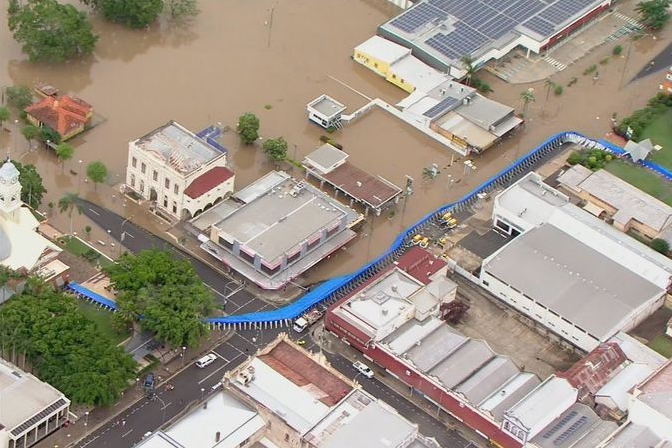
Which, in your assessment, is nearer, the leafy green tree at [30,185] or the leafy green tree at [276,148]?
the leafy green tree at [30,185]

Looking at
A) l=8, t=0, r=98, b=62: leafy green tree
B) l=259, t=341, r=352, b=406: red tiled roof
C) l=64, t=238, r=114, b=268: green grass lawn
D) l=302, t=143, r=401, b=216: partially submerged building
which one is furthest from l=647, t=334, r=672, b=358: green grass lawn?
l=8, t=0, r=98, b=62: leafy green tree

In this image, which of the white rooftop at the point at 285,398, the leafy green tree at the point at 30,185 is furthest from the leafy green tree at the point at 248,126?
the white rooftop at the point at 285,398

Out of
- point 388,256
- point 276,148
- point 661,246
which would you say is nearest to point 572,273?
point 661,246

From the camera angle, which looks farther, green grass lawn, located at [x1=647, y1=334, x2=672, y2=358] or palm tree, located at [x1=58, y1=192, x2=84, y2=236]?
palm tree, located at [x1=58, y1=192, x2=84, y2=236]

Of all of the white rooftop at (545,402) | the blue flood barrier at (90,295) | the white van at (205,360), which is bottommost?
the white van at (205,360)

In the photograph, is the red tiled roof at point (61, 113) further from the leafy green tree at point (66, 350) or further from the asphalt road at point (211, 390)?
A: the leafy green tree at point (66, 350)

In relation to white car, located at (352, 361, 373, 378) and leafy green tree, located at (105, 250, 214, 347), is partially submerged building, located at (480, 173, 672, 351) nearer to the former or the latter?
white car, located at (352, 361, 373, 378)

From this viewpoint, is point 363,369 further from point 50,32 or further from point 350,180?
point 50,32
